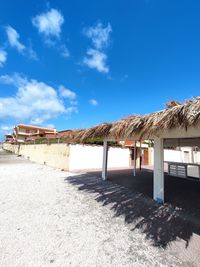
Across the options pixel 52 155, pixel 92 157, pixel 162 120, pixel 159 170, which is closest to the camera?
pixel 162 120

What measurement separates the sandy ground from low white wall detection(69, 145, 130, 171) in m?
8.09

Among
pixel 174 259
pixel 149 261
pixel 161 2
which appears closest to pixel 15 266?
pixel 149 261

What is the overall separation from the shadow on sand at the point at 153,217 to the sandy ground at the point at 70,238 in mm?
275

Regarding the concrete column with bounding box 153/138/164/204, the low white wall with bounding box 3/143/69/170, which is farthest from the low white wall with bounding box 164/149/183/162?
the concrete column with bounding box 153/138/164/204

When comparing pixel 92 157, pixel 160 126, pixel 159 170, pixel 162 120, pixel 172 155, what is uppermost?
pixel 162 120

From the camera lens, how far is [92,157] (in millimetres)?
15625

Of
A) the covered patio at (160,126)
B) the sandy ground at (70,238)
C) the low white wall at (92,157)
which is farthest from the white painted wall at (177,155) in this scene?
the sandy ground at (70,238)

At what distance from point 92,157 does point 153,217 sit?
432 inches

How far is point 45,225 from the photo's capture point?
13.8 ft

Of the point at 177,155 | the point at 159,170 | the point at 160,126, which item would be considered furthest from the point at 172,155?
the point at 160,126

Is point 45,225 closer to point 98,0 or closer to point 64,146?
point 98,0

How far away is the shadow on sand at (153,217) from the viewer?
3.92 m

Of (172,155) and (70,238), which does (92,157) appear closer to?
(70,238)

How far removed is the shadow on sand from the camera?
392cm
